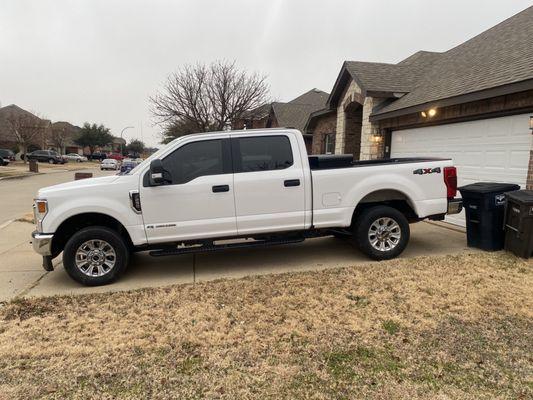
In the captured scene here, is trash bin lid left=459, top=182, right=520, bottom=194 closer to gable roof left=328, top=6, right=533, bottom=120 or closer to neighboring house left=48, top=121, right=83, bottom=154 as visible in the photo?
gable roof left=328, top=6, right=533, bottom=120

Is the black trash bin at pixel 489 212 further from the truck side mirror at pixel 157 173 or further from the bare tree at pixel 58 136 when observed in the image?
the bare tree at pixel 58 136

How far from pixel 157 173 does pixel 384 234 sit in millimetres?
3453

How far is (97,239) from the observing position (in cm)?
512

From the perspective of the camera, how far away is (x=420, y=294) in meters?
4.47

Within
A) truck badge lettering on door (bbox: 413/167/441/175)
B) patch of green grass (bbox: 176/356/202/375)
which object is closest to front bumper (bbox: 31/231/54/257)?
patch of green grass (bbox: 176/356/202/375)

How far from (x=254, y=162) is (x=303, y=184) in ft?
2.51

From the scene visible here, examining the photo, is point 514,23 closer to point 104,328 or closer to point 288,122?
point 104,328

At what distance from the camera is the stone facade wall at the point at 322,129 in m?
17.0

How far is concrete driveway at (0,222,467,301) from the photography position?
5.28 m

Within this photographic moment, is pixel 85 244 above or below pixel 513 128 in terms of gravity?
below

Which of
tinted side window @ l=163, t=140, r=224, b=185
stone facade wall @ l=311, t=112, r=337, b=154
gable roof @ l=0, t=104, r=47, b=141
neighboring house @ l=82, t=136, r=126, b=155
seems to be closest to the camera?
tinted side window @ l=163, t=140, r=224, b=185

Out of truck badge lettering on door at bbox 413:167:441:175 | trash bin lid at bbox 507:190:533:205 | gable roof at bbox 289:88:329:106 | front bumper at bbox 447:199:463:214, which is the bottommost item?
front bumper at bbox 447:199:463:214

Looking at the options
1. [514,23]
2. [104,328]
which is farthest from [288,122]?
[104,328]

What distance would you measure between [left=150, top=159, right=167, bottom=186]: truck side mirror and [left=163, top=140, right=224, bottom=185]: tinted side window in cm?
21
